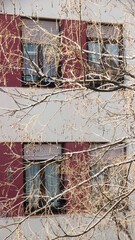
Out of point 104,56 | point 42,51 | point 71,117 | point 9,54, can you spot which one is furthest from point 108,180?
point 9,54

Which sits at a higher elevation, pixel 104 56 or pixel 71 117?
pixel 104 56

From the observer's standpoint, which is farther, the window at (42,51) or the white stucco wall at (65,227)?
the white stucco wall at (65,227)

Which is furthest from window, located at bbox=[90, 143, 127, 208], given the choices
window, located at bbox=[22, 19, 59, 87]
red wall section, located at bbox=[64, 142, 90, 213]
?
window, located at bbox=[22, 19, 59, 87]

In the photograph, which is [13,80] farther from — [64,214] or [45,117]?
[64,214]

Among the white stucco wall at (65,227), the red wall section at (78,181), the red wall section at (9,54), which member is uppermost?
the red wall section at (9,54)

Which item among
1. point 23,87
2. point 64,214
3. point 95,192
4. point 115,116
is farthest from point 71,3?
point 64,214

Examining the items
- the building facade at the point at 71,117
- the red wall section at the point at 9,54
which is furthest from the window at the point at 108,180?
the red wall section at the point at 9,54

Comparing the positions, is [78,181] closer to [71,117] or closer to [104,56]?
[104,56]

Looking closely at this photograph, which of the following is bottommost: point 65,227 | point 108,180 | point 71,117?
point 65,227

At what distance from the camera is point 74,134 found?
543 inches

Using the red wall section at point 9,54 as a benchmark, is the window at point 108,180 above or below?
below

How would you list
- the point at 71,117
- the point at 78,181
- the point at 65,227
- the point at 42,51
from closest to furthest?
the point at 78,181 < the point at 42,51 < the point at 65,227 < the point at 71,117

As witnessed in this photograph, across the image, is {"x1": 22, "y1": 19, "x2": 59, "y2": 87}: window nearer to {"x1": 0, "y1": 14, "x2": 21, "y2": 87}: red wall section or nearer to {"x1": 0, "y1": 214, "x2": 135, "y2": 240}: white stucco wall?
{"x1": 0, "y1": 14, "x2": 21, "y2": 87}: red wall section

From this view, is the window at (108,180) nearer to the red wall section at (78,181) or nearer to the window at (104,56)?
the red wall section at (78,181)
